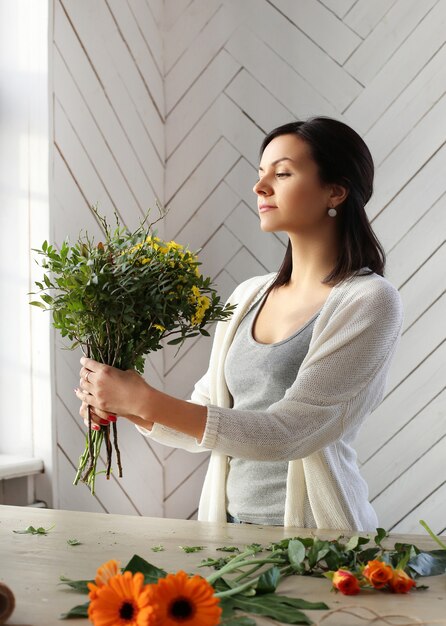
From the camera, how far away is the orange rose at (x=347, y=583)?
3.40 ft

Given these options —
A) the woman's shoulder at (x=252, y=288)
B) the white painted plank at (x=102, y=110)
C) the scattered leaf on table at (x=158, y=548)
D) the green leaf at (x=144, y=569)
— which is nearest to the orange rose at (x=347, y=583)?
the green leaf at (x=144, y=569)

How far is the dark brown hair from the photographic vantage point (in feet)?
6.57

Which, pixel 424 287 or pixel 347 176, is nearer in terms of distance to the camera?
pixel 347 176

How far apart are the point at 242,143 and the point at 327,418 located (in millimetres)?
1421

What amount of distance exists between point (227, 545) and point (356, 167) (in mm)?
1045

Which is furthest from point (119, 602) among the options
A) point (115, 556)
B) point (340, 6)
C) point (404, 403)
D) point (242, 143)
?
point (340, 6)

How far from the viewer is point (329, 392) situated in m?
1.73

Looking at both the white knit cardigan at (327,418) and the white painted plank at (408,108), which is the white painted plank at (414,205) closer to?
the white painted plank at (408,108)

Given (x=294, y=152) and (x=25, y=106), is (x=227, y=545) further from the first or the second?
(x=25, y=106)

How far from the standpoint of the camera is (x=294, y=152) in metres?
2.02

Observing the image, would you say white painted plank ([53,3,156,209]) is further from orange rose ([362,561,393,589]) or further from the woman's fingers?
orange rose ([362,561,393,589])

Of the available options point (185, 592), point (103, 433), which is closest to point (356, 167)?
point (103, 433)

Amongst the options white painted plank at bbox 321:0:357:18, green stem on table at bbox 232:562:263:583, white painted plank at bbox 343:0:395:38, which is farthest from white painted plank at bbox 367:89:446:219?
green stem on table at bbox 232:562:263:583

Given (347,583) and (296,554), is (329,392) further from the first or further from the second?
(347,583)
